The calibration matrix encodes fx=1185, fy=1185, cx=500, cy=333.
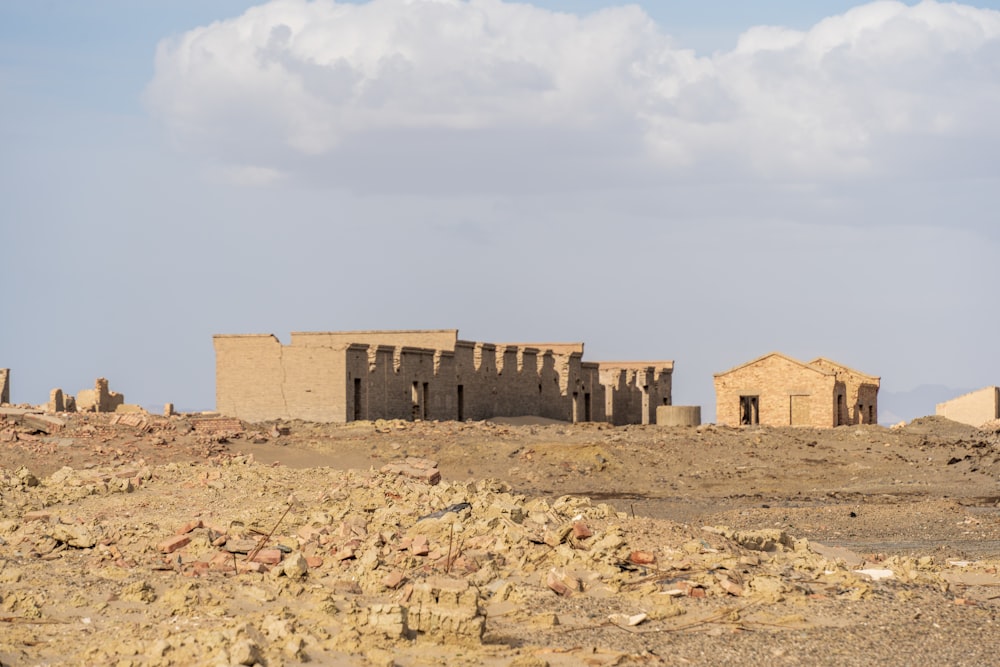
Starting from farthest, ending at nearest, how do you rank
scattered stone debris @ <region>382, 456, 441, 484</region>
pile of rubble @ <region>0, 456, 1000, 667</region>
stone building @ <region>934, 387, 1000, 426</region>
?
A: stone building @ <region>934, 387, 1000, 426</region> → scattered stone debris @ <region>382, 456, 441, 484</region> → pile of rubble @ <region>0, 456, 1000, 667</region>

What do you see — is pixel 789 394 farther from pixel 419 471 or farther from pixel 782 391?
pixel 419 471

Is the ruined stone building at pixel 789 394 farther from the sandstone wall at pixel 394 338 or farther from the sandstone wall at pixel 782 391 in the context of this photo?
the sandstone wall at pixel 394 338

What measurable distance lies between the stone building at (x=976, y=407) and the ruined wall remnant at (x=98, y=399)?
34987mm

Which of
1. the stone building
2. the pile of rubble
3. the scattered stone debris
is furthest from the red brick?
the stone building

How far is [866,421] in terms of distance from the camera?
45.0 m

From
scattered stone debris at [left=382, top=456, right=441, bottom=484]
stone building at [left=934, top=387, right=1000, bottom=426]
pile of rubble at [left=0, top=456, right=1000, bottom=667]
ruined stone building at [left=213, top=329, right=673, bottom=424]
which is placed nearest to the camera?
pile of rubble at [left=0, top=456, right=1000, bottom=667]

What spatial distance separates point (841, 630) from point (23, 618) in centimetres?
703

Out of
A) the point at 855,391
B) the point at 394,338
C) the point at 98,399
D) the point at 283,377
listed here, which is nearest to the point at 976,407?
the point at 855,391

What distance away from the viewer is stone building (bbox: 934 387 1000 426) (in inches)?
2114

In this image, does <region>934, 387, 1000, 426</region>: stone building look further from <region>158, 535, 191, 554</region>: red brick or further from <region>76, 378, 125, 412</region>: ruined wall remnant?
<region>158, 535, 191, 554</region>: red brick

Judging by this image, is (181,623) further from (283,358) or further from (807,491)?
(283,358)

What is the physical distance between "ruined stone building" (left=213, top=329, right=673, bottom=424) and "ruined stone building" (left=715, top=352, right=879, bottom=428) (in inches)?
309

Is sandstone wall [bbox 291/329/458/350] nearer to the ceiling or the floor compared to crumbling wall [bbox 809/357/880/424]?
nearer to the ceiling

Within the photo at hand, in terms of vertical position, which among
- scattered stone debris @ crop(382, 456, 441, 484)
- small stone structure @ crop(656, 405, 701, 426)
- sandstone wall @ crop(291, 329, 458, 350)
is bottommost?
scattered stone debris @ crop(382, 456, 441, 484)
